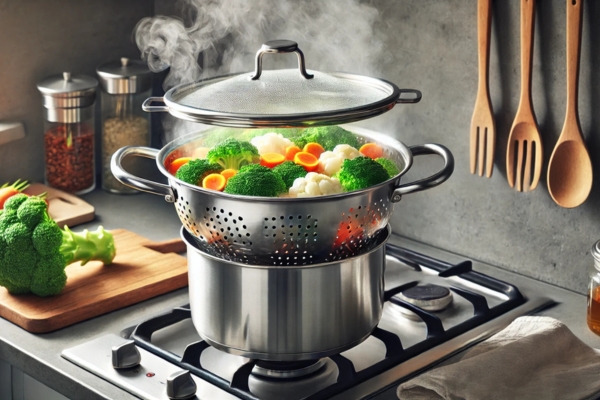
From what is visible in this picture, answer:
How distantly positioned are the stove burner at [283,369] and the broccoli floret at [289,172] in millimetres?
249

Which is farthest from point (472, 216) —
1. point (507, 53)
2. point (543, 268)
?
point (507, 53)

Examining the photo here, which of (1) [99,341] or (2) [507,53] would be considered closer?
(1) [99,341]

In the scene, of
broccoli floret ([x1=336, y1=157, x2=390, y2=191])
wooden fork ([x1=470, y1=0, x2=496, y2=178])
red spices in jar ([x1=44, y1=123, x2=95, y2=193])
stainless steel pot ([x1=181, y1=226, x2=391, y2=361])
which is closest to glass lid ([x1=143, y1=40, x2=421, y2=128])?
broccoli floret ([x1=336, y1=157, x2=390, y2=191])

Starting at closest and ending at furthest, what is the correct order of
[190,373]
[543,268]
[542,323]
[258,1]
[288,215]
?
[288,215], [190,373], [542,323], [543,268], [258,1]

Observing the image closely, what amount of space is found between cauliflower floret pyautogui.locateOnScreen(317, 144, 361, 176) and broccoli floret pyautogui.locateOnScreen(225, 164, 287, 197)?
10 cm

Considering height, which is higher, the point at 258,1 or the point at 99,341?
the point at 258,1

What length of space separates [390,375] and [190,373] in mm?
278

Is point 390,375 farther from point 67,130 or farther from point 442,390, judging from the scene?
point 67,130

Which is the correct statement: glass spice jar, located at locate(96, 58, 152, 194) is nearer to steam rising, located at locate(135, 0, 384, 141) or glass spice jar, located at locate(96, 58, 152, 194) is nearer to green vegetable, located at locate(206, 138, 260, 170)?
steam rising, located at locate(135, 0, 384, 141)

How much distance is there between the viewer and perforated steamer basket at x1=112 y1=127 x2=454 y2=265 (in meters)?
1.04

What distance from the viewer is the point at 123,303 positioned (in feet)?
4.63

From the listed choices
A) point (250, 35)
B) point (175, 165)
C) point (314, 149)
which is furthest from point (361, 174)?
point (250, 35)

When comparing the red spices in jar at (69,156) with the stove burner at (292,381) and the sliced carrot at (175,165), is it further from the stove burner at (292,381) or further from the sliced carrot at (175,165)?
the stove burner at (292,381)

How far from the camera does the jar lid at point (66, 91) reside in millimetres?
1812
